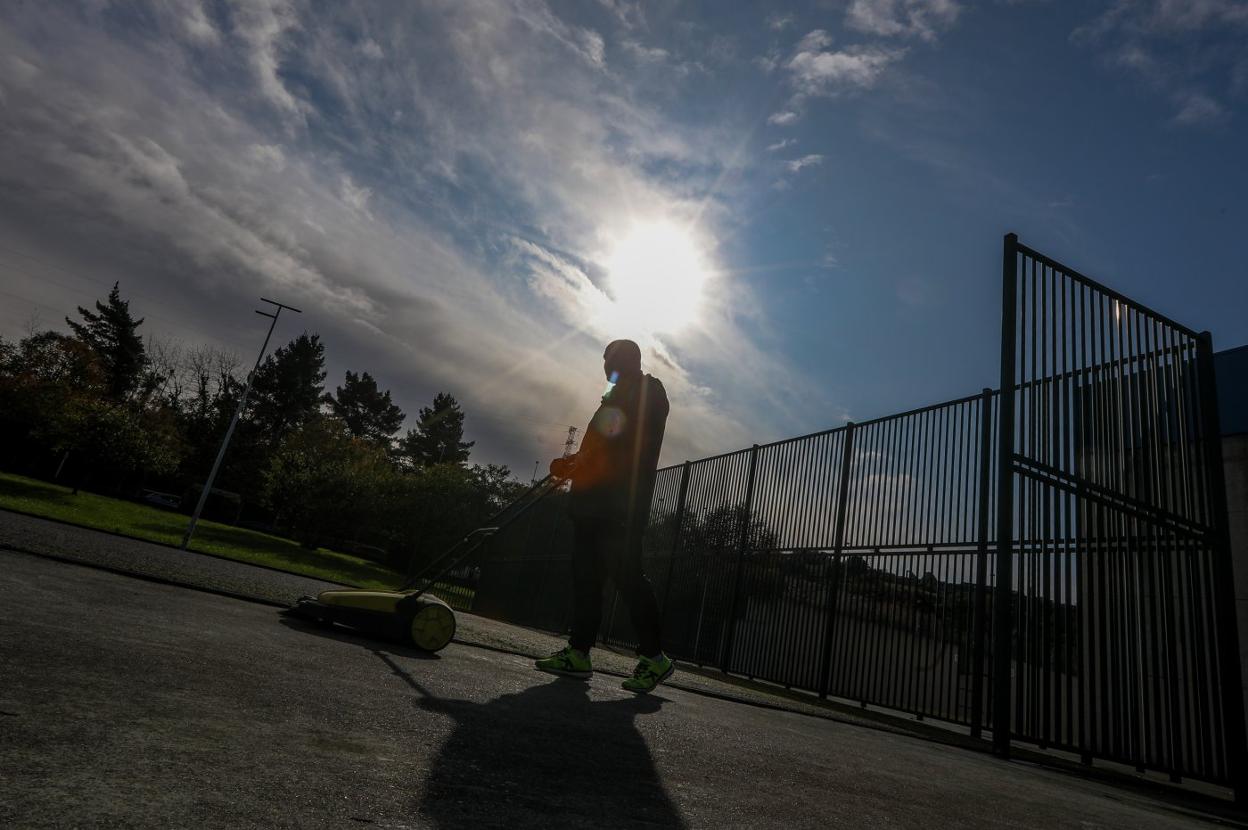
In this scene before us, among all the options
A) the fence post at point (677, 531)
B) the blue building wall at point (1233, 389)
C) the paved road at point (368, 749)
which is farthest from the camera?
the fence post at point (677, 531)

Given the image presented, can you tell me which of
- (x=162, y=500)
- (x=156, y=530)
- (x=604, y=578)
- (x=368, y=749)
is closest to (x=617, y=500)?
(x=604, y=578)

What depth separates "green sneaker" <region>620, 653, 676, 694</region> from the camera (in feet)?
11.9

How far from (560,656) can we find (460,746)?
2.25m

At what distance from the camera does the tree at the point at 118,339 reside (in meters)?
57.5

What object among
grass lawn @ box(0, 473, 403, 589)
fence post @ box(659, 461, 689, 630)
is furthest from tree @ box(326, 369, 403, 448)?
fence post @ box(659, 461, 689, 630)

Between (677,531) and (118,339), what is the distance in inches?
2590

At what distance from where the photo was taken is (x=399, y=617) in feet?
11.2

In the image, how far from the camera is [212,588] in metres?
4.22

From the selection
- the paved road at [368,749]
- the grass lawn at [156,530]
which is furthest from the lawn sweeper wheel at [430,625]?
the grass lawn at [156,530]

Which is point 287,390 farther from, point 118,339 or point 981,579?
point 981,579

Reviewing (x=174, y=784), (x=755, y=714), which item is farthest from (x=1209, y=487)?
(x=174, y=784)

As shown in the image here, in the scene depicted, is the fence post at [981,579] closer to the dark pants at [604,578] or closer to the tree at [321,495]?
the dark pants at [604,578]

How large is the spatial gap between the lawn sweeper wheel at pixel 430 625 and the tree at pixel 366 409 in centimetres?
7143

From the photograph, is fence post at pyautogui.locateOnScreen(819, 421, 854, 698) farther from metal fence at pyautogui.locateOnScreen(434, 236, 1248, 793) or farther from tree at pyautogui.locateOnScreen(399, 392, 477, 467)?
tree at pyautogui.locateOnScreen(399, 392, 477, 467)
